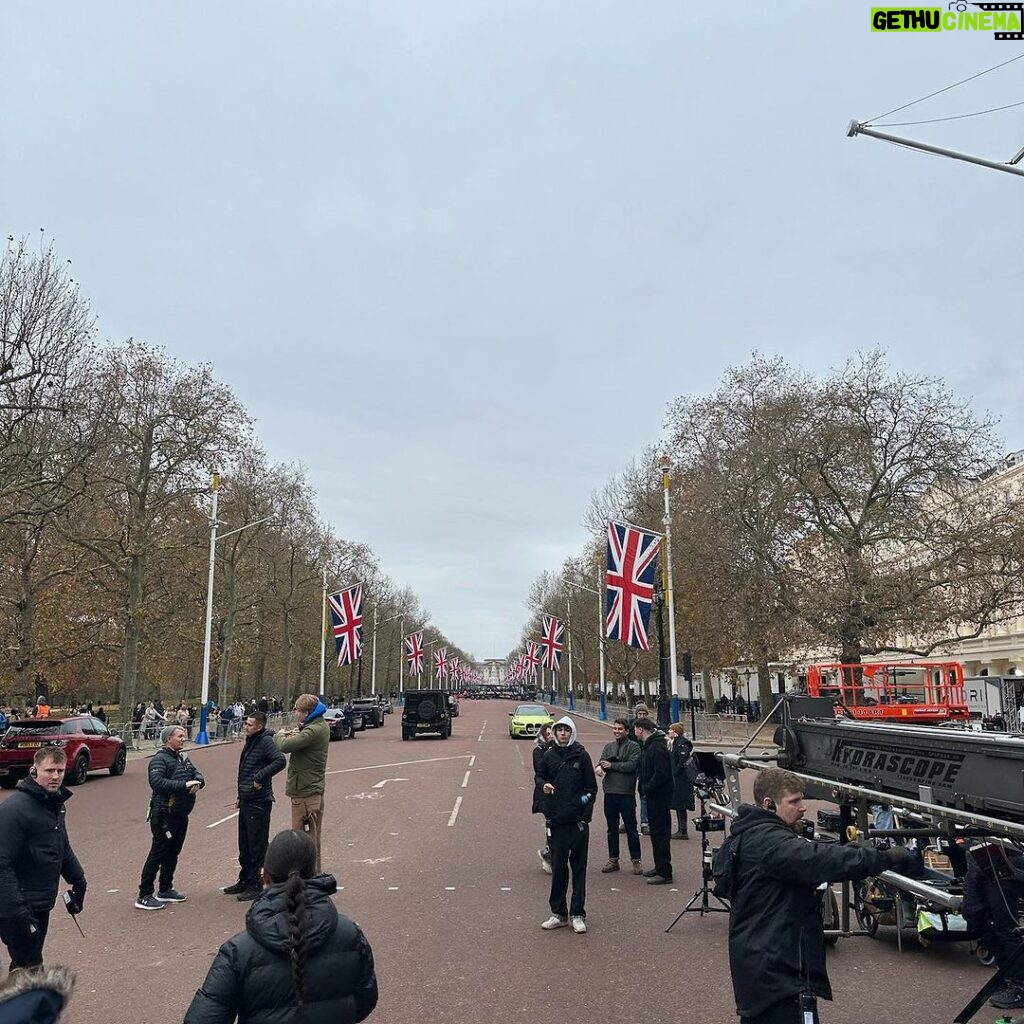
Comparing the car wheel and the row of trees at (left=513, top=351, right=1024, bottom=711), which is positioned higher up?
the row of trees at (left=513, top=351, right=1024, bottom=711)

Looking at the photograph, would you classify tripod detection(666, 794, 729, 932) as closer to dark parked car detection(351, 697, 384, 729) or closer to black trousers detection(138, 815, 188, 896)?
black trousers detection(138, 815, 188, 896)

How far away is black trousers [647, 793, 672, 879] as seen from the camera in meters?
9.89

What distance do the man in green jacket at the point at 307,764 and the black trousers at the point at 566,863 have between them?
258 centimetres

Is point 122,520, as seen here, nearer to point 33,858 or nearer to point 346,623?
point 346,623

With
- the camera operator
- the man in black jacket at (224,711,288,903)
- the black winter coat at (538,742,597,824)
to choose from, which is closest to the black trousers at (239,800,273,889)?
the man in black jacket at (224,711,288,903)

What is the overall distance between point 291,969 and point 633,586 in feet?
74.6

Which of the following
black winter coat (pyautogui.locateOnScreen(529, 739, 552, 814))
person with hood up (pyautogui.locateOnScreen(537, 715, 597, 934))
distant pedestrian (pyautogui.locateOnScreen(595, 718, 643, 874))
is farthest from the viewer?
Answer: distant pedestrian (pyautogui.locateOnScreen(595, 718, 643, 874))

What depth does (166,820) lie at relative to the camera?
8.80 meters

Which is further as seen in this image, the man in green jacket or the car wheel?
the car wheel

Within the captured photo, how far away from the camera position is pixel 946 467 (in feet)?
114

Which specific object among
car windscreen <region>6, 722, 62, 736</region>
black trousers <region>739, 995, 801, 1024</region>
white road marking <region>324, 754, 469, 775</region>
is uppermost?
car windscreen <region>6, 722, 62, 736</region>

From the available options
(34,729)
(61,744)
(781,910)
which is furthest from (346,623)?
A: (781,910)

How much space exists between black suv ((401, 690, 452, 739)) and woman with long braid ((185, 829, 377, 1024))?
33098 millimetres

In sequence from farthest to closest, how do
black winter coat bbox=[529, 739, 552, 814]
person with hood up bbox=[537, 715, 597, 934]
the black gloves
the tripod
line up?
black winter coat bbox=[529, 739, 552, 814], the tripod, person with hood up bbox=[537, 715, 597, 934], the black gloves
